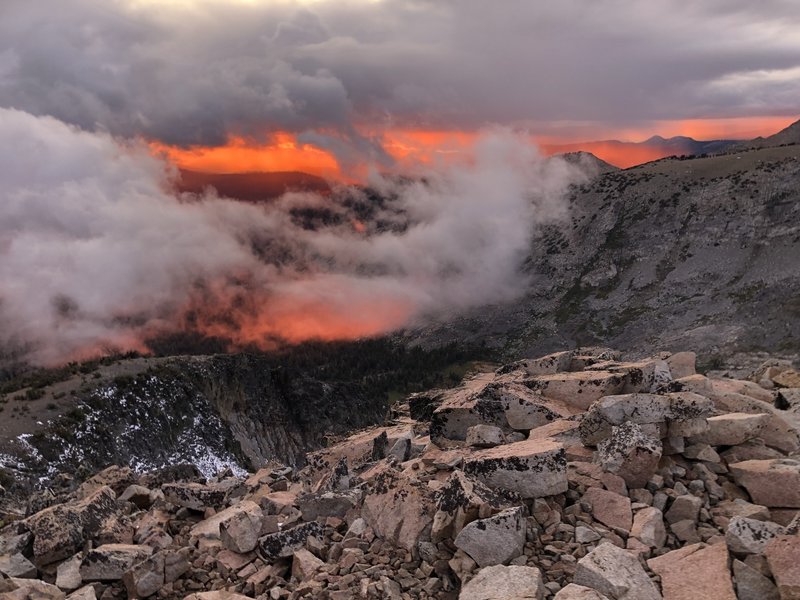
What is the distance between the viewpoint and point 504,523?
10.1 metres

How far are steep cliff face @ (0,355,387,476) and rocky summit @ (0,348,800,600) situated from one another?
38.5 m

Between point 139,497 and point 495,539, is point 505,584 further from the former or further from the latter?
point 139,497

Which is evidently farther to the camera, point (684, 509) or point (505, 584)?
point (684, 509)

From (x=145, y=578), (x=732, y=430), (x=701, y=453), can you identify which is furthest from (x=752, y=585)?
(x=145, y=578)

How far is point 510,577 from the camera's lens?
9188 millimetres

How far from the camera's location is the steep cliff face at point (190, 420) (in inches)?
3009

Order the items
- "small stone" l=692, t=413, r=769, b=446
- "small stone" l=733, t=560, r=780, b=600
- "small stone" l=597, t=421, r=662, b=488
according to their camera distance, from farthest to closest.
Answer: "small stone" l=692, t=413, r=769, b=446
"small stone" l=597, t=421, r=662, b=488
"small stone" l=733, t=560, r=780, b=600

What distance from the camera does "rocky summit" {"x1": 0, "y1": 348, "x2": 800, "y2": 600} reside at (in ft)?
31.2

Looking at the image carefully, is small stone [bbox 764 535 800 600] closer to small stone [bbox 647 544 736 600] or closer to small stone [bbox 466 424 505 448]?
small stone [bbox 647 544 736 600]

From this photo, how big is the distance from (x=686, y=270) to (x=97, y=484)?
8266 inches

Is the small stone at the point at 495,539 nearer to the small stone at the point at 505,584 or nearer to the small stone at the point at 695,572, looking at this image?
the small stone at the point at 505,584

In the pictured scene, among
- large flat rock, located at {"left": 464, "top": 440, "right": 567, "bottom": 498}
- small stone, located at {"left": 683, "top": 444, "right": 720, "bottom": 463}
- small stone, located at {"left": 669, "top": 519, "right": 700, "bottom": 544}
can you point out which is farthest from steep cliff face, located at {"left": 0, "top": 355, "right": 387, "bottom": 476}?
small stone, located at {"left": 669, "top": 519, "right": 700, "bottom": 544}

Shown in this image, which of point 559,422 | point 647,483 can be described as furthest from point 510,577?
point 559,422

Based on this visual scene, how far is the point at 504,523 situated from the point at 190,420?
99.2m
